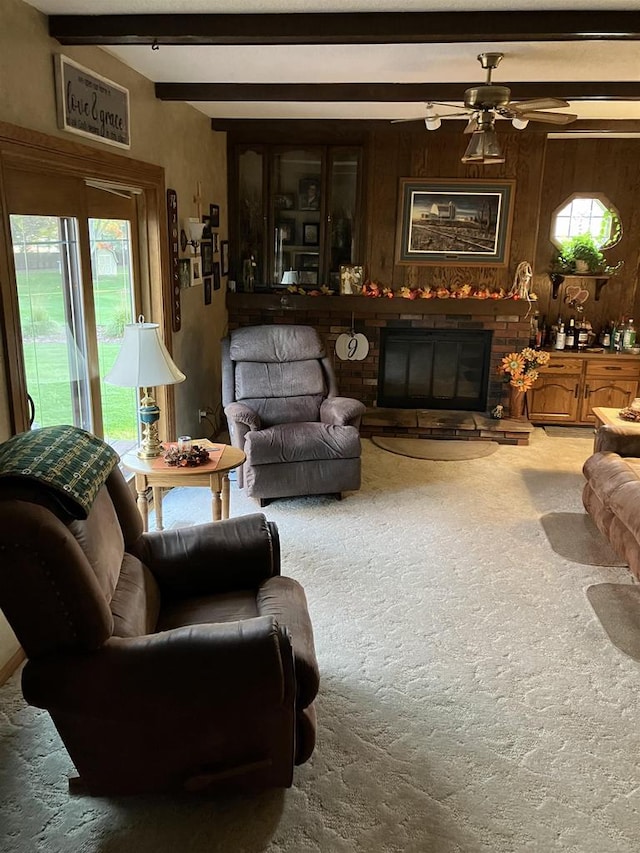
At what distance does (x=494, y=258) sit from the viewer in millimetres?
5934

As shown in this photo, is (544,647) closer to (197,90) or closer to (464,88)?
(464,88)

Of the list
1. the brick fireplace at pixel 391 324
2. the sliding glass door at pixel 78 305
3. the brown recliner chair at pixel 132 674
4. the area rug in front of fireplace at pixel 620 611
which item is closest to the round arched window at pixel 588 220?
the brick fireplace at pixel 391 324

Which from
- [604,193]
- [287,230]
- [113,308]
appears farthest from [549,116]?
[604,193]

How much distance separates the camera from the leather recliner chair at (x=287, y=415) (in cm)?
436

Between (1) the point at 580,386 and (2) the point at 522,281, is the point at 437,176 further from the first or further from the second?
(1) the point at 580,386

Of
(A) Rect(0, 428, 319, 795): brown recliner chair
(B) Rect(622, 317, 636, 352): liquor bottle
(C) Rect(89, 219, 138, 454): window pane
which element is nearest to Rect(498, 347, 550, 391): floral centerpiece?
(B) Rect(622, 317, 636, 352): liquor bottle

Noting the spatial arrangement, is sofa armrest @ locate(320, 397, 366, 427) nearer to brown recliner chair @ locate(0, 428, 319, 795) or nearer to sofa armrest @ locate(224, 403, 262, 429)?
sofa armrest @ locate(224, 403, 262, 429)

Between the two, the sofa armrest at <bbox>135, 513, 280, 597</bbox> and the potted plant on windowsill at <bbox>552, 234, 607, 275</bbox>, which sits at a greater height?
the potted plant on windowsill at <bbox>552, 234, 607, 275</bbox>

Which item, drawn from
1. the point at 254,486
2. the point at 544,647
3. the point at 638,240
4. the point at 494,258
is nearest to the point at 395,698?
the point at 544,647

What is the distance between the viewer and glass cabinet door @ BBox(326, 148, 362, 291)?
5945mm

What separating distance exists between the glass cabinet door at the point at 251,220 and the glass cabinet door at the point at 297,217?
110 mm

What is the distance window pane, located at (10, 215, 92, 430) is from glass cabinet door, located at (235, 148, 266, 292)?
2.99 meters

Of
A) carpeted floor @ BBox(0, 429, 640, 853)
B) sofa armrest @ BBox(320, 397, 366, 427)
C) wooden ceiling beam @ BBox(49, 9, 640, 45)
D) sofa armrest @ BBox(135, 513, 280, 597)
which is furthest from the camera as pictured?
sofa armrest @ BBox(320, 397, 366, 427)

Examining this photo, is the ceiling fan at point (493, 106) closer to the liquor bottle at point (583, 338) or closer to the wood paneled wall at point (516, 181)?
the wood paneled wall at point (516, 181)
